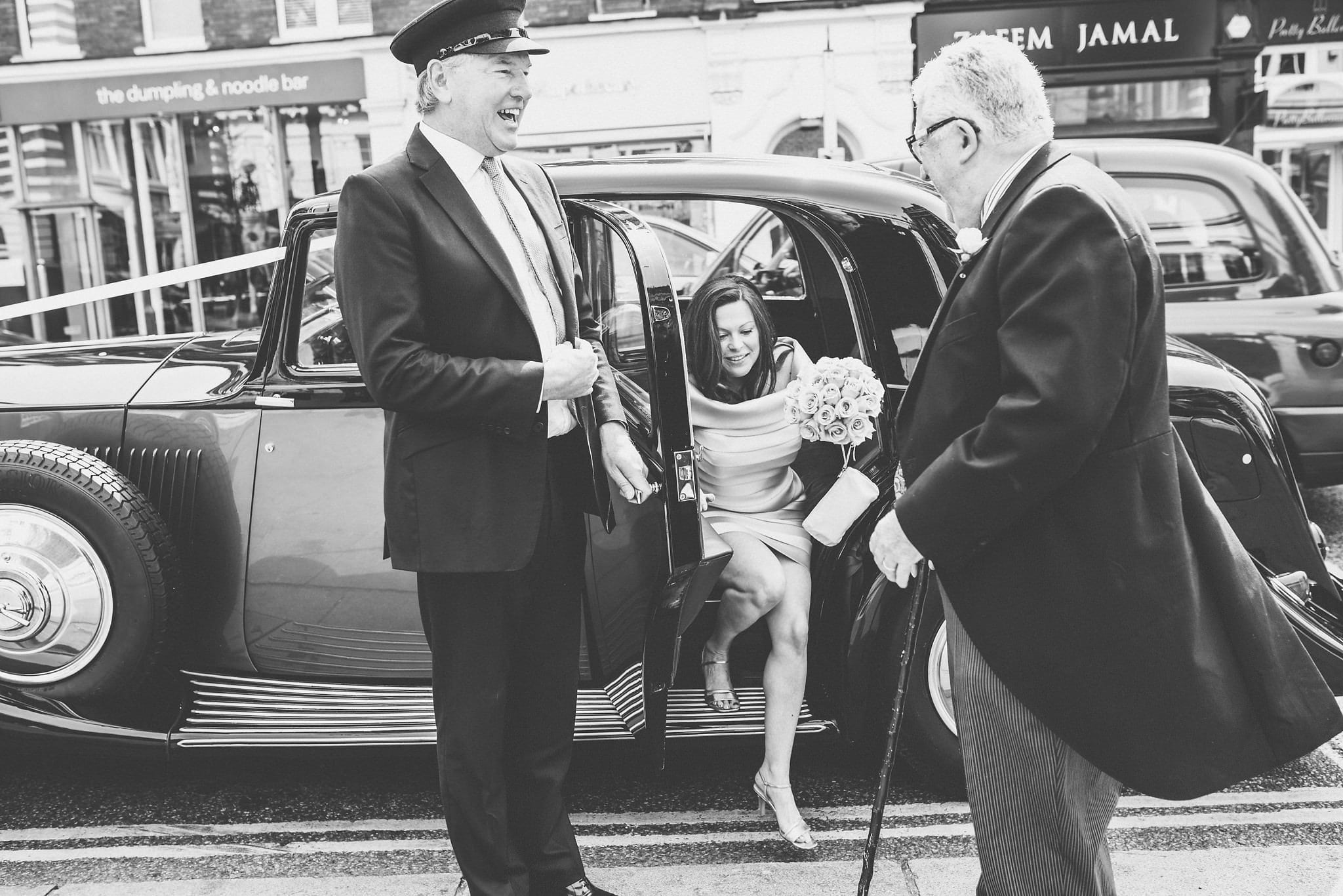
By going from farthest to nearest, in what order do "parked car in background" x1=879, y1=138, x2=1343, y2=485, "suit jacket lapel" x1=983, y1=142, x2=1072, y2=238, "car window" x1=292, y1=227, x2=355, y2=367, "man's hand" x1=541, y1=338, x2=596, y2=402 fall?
1. "parked car in background" x1=879, y1=138, x2=1343, y2=485
2. "car window" x1=292, y1=227, x2=355, y2=367
3. "man's hand" x1=541, y1=338, x2=596, y2=402
4. "suit jacket lapel" x1=983, y1=142, x2=1072, y2=238

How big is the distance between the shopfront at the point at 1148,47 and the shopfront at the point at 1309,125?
7.31 feet

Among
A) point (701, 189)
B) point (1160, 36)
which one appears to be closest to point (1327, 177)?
point (1160, 36)

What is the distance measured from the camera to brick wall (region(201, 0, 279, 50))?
51.7ft

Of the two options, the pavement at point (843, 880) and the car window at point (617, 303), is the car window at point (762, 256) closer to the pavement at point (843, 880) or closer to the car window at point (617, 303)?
the car window at point (617, 303)

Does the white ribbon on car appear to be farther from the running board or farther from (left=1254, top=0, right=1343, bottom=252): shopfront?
(left=1254, top=0, right=1343, bottom=252): shopfront

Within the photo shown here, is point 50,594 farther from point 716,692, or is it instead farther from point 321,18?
point 321,18

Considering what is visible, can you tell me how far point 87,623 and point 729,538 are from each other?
182 centimetres

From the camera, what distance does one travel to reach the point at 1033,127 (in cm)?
199

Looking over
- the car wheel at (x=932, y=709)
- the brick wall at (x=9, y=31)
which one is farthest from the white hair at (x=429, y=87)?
the brick wall at (x=9, y=31)

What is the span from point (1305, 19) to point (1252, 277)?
32.4 ft

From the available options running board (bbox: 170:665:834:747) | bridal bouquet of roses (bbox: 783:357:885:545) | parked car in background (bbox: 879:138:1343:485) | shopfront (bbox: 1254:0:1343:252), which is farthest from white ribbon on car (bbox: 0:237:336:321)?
shopfront (bbox: 1254:0:1343:252)

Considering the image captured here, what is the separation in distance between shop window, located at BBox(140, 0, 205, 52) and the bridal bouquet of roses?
15.5 meters

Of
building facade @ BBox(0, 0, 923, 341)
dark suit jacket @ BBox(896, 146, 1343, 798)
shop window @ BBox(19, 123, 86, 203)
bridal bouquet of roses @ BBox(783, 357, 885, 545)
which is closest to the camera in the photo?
dark suit jacket @ BBox(896, 146, 1343, 798)

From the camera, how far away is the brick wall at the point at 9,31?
1598 centimetres
